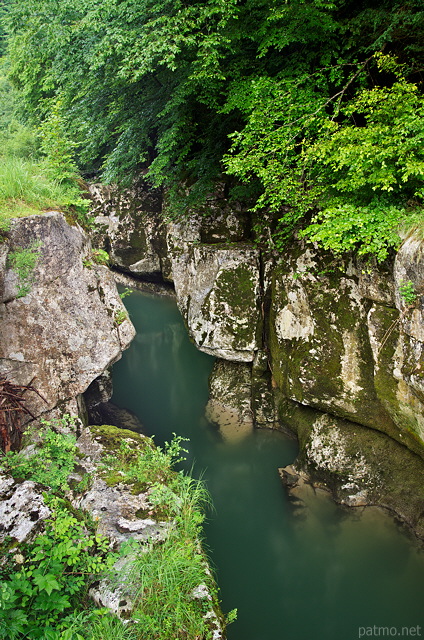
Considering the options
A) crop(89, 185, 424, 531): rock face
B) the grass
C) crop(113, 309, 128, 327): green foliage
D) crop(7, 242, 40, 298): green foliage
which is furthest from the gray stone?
crop(89, 185, 424, 531): rock face

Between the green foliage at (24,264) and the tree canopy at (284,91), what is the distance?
2660 millimetres

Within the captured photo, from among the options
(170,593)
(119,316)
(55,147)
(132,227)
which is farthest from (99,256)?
(132,227)

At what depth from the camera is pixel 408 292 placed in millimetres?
4566

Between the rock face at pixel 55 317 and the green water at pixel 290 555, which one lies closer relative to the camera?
the green water at pixel 290 555

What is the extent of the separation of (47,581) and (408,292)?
15.3 ft

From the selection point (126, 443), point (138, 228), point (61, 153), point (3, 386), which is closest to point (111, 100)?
point (61, 153)

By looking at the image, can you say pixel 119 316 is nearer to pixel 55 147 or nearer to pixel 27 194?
pixel 27 194

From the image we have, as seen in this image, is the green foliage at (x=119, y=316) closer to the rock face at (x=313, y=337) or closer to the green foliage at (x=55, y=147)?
the rock face at (x=313, y=337)

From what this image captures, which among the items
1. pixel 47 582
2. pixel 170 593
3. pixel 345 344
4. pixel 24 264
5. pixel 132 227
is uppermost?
pixel 132 227

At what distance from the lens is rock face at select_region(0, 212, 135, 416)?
5.57 metres

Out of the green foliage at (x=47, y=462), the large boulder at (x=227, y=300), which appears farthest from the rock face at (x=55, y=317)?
the large boulder at (x=227, y=300)

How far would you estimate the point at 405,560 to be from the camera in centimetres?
548

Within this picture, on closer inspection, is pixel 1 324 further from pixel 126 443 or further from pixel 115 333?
pixel 126 443

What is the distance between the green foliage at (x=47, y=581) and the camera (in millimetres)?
2471
